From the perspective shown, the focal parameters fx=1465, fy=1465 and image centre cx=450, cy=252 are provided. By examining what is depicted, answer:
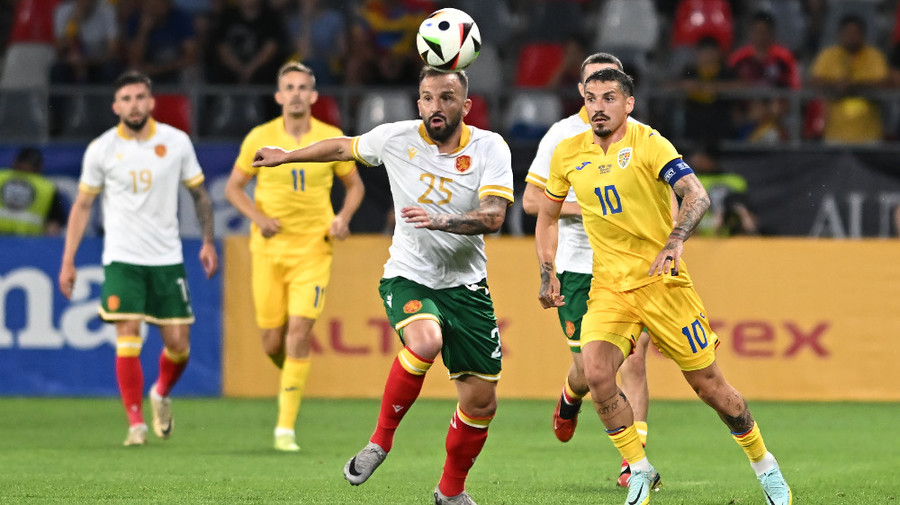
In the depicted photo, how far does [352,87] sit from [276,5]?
2.27 meters

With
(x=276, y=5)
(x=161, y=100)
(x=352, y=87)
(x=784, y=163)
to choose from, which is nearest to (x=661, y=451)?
(x=784, y=163)

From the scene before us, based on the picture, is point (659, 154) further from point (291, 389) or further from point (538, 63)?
point (538, 63)

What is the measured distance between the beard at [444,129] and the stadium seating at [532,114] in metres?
8.67

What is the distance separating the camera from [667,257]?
22.9ft

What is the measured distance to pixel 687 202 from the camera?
282 inches

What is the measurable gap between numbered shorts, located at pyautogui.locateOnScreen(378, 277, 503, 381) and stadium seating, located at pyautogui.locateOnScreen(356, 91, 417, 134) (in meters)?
9.02

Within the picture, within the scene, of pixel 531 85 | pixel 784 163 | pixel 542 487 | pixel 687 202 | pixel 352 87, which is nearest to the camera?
pixel 687 202

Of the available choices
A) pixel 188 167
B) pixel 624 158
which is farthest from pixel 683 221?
pixel 188 167

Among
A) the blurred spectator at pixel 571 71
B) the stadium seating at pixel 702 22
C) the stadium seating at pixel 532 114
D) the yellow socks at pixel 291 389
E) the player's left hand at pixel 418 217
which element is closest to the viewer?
the player's left hand at pixel 418 217

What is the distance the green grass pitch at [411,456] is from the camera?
8047 millimetres

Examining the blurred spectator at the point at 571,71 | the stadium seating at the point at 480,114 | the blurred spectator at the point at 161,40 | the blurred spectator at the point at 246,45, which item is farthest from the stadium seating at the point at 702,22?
the blurred spectator at the point at 161,40

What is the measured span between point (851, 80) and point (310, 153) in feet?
35.7

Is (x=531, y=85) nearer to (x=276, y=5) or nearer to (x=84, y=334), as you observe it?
(x=276, y=5)

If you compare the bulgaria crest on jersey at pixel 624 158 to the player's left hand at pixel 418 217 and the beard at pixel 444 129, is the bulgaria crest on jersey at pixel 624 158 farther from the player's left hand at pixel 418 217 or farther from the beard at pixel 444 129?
the player's left hand at pixel 418 217
